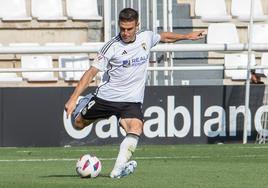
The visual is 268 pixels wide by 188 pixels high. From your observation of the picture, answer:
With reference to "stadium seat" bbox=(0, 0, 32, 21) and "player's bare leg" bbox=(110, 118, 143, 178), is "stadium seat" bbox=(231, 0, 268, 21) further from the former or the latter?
"player's bare leg" bbox=(110, 118, 143, 178)

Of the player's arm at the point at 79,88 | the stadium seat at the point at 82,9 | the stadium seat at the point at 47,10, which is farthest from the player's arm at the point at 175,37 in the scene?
the stadium seat at the point at 47,10

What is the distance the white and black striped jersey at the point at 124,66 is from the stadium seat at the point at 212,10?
10.9 m

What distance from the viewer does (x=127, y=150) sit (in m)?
10.6

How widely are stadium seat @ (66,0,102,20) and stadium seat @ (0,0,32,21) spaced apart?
0.91 metres

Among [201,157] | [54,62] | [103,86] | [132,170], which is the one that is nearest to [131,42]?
[103,86]

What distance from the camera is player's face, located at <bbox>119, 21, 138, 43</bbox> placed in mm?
10484

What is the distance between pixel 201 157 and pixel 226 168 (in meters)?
2.08

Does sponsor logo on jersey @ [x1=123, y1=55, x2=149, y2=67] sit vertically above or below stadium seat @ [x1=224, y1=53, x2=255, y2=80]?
above

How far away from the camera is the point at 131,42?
35.6 ft

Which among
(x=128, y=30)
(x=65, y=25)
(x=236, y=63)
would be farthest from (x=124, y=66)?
(x=65, y=25)

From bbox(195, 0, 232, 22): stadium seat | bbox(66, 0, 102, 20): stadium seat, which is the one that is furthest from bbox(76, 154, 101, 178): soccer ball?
bbox(195, 0, 232, 22): stadium seat

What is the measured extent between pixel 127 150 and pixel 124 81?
2.68 ft

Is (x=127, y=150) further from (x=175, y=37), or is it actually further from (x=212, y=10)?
(x=212, y=10)

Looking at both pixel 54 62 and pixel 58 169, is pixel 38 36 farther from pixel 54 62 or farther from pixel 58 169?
pixel 58 169
